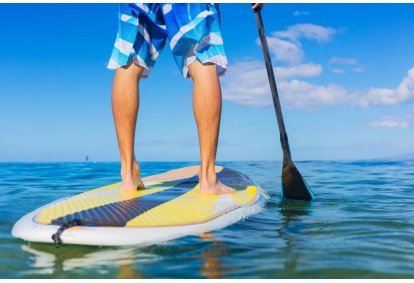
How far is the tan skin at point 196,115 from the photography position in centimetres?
302

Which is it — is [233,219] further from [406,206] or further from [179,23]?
[406,206]

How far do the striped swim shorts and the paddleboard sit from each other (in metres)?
0.92

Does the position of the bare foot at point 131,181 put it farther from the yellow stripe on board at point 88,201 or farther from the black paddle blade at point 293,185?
the black paddle blade at point 293,185

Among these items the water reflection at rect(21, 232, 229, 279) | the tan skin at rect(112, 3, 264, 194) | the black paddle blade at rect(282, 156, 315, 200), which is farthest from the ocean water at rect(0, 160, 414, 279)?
the black paddle blade at rect(282, 156, 315, 200)

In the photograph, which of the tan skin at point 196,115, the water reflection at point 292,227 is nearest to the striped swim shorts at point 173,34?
the tan skin at point 196,115

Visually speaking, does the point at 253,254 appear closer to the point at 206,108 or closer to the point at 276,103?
the point at 206,108

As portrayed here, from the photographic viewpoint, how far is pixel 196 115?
304 centimetres

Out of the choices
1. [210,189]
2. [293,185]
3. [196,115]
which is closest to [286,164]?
[293,185]

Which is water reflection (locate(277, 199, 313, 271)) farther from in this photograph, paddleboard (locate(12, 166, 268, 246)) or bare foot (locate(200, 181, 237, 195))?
bare foot (locate(200, 181, 237, 195))

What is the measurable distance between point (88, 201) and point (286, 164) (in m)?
1.94

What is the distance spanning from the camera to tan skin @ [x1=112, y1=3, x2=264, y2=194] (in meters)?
3.02

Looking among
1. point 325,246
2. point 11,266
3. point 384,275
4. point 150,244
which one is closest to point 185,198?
point 150,244
